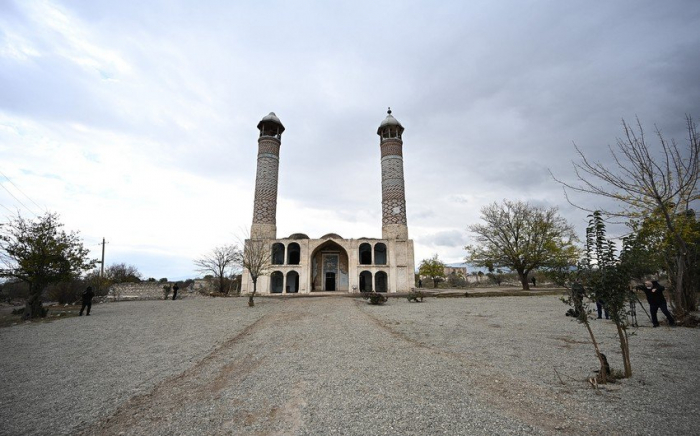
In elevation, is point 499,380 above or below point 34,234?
below

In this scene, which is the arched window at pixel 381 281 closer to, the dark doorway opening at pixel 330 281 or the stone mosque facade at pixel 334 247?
the stone mosque facade at pixel 334 247

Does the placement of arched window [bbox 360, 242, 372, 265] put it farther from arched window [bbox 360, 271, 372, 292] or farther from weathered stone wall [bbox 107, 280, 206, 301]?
weathered stone wall [bbox 107, 280, 206, 301]

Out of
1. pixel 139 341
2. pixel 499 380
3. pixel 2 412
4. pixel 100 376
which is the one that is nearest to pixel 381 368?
pixel 499 380

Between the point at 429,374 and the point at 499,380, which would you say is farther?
the point at 429,374

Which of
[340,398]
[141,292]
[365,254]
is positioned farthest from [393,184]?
[340,398]

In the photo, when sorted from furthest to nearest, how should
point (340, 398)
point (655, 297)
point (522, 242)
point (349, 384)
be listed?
point (522, 242)
point (655, 297)
point (349, 384)
point (340, 398)

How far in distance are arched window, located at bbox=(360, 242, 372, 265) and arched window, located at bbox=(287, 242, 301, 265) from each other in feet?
22.4

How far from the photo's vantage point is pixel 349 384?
191 inches

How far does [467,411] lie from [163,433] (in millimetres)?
3544

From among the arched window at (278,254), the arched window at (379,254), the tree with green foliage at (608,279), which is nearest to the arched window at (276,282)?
the arched window at (278,254)

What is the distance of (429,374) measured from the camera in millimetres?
5254

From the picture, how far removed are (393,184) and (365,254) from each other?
835cm

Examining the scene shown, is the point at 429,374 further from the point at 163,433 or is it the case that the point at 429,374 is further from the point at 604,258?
the point at 163,433

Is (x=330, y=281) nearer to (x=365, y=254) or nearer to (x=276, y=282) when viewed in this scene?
(x=365, y=254)
